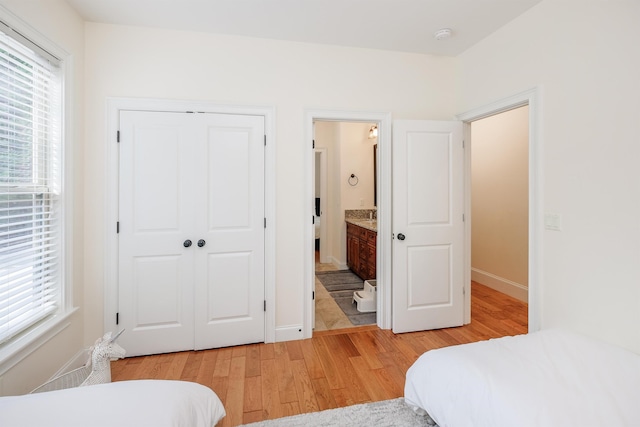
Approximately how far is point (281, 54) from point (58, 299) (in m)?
2.63

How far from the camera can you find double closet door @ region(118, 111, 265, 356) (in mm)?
2408

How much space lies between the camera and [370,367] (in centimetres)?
226

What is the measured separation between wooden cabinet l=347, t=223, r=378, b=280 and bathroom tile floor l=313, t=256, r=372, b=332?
2.31 feet

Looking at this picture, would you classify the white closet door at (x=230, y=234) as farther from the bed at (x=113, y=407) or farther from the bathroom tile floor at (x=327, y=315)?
the bed at (x=113, y=407)

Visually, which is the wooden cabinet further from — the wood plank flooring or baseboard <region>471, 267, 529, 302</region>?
baseboard <region>471, 267, 529, 302</region>

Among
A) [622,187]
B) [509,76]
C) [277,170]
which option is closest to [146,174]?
[277,170]

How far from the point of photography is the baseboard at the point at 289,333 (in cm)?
268

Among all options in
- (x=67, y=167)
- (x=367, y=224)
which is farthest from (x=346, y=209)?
(x=67, y=167)

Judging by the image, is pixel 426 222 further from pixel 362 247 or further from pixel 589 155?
pixel 362 247

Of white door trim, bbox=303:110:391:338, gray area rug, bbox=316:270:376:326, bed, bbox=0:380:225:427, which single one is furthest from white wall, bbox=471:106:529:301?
bed, bbox=0:380:225:427

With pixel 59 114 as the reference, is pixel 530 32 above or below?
above

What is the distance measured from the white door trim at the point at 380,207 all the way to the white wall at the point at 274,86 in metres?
0.06

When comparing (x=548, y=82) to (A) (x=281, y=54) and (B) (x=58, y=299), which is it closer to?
(A) (x=281, y=54)

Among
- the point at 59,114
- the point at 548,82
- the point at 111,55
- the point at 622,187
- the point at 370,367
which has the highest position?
the point at 111,55
